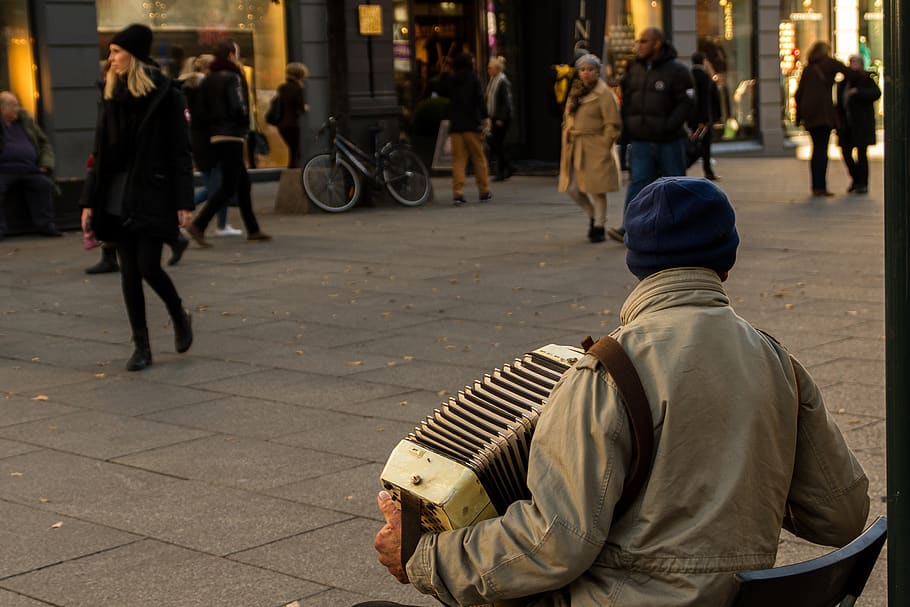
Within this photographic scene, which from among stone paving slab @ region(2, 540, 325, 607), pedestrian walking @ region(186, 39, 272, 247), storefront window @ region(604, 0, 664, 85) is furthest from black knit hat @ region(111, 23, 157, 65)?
storefront window @ region(604, 0, 664, 85)

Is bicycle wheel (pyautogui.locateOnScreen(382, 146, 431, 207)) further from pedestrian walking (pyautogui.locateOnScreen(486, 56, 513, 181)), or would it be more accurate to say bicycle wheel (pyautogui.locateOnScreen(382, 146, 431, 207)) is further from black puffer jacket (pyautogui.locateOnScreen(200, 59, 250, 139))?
pedestrian walking (pyautogui.locateOnScreen(486, 56, 513, 181))

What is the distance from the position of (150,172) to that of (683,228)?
19.4 ft

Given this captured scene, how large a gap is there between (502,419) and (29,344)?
694 centimetres

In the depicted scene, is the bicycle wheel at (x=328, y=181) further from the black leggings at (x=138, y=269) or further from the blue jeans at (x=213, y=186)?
the black leggings at (x=138, y=269)

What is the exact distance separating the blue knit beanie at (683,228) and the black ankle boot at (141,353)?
5879mm

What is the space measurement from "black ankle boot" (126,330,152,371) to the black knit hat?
153 centimetres

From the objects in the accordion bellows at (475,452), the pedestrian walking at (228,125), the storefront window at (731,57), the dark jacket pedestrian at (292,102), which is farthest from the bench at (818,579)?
the storefront window at (731,57)

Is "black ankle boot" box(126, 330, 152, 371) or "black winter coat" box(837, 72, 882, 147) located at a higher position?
"black winter coat" box(837, 72, 882, 147)

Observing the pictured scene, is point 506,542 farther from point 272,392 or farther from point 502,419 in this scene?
point 272,392

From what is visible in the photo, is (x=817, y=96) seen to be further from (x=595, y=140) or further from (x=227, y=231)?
(x=227, y=231)

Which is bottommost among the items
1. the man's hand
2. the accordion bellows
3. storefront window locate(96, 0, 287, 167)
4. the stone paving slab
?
the stone paving slab

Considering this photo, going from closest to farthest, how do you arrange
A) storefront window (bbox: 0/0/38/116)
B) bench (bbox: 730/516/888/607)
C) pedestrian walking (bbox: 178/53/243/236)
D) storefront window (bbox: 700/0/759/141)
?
bench (bbox: 730/516/888/607) → pedestrian walking (bbox: 178/53/243/236) → storefront window (bbox: 0/0/38/116) → storefront window (bbox: 700/0/759/141)

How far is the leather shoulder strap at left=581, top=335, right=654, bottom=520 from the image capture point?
7.43 feet

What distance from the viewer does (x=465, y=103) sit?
17766 millimetres
